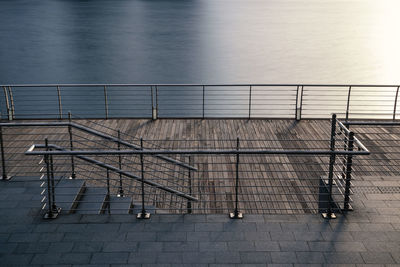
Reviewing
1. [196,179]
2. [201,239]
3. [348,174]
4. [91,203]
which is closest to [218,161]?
[196,179]

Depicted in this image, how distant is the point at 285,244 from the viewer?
4.32 metres

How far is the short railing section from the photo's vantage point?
4746mm

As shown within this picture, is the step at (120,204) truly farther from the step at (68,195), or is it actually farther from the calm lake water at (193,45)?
the calm lake water at (193,45)

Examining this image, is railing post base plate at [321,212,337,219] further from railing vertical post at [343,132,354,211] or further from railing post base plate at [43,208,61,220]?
railing post base plate at [43,208,61,220]

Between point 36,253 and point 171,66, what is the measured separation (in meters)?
20.6

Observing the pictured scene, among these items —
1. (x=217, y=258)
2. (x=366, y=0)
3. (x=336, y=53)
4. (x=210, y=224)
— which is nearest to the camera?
(x=217, y=258)

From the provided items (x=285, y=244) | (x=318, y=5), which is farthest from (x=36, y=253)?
(x=318, y=5)

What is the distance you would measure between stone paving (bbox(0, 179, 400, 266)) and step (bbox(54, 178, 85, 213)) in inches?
9.4

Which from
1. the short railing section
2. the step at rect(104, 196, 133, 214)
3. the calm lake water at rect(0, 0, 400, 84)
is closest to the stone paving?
the short railing section

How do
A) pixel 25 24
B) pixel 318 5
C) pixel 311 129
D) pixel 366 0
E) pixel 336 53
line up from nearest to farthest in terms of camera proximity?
pixel 311 129
pixel 336 53
pixel 25 24
pixel 318 5
pixel 366 0

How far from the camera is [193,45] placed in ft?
98.6

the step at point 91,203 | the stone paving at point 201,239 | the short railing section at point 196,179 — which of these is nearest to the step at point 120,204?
the short railing section at point 196,179

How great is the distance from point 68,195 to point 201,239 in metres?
1.72

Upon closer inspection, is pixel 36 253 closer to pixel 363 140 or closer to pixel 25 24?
pixel 363 140
